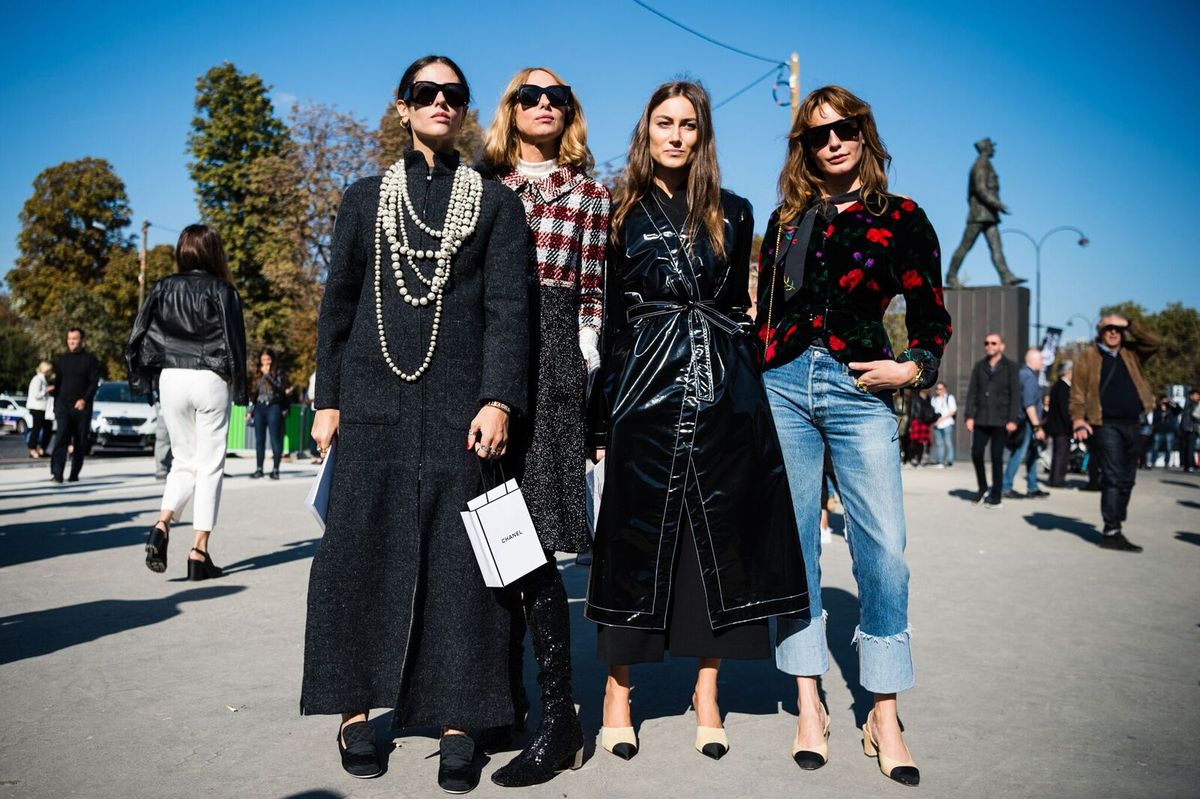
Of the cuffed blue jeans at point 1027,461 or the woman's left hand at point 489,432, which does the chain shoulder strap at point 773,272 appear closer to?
the woman's left hand at point 489,432

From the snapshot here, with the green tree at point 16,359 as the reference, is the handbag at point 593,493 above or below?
below

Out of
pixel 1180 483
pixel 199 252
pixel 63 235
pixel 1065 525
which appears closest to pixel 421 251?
pixel 199 252

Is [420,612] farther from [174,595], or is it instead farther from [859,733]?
[174,595]

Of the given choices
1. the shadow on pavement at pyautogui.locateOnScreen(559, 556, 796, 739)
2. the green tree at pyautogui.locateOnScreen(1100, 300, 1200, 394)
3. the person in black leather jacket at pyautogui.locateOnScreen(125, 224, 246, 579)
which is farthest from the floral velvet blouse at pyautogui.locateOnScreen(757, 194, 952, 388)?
the green tree at pyautogui.locateOnScreen(1100, 300, 1200, 394)

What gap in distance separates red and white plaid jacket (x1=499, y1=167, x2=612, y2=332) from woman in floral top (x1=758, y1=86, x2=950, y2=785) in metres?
0.68

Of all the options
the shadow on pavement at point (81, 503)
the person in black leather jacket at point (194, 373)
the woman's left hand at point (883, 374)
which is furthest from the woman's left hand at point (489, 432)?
the shadow on pavement at point (81, 503)

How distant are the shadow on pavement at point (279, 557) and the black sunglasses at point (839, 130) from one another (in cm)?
496

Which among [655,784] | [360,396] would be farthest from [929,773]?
[360,396]

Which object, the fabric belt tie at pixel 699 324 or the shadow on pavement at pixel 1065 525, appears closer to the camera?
the fabric belt tie at pixel 699 324

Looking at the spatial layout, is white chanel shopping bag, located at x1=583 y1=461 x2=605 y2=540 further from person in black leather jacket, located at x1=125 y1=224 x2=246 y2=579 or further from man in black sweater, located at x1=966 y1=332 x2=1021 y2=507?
man in black sweater, located at x1=966 y1=332 x2=1021 y2=507

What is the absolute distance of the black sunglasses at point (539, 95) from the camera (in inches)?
132

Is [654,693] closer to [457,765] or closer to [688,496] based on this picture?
[688,496]

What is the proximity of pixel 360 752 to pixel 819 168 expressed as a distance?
261cm

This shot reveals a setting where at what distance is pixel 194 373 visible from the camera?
6238mm
